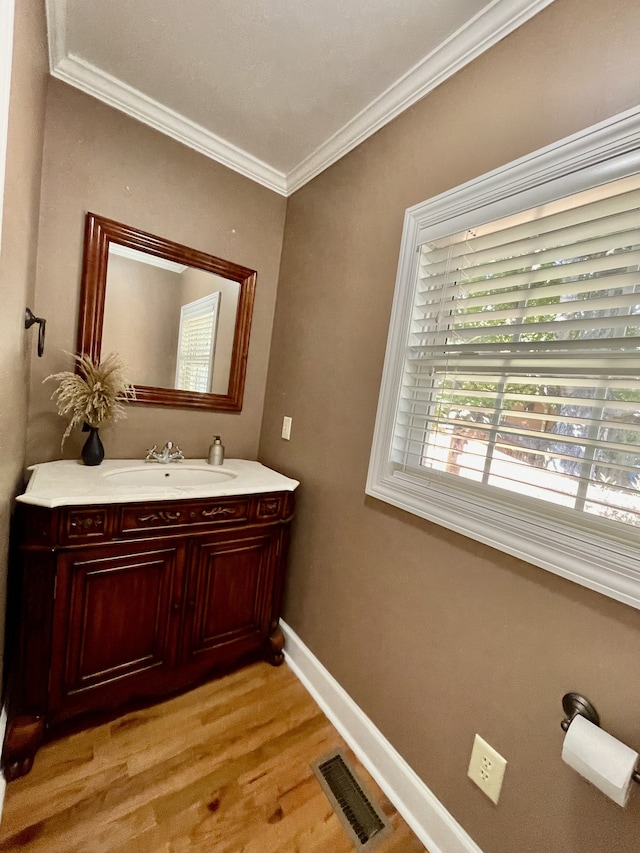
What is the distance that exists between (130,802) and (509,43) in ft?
8.30

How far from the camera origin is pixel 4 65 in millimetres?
664

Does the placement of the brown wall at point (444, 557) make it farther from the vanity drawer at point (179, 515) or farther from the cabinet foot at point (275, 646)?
the vanity drawer at point (179, 515)

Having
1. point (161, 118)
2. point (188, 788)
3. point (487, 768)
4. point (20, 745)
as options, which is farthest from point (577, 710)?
point (161, 118)

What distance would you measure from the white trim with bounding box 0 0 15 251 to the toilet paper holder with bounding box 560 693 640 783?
1.65m

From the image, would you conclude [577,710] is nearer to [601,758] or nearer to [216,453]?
[601,758]

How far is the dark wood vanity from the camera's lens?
1.11 meters

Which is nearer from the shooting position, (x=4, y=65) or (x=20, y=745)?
(x=4, y=65)

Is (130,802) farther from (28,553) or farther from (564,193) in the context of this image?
(564,193)

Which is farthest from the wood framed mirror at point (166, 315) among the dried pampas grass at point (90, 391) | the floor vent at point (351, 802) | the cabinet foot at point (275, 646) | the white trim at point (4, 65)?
the floor vent at point (351, 802)

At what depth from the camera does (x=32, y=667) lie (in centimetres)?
112

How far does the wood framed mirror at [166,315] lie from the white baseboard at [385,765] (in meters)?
1.36

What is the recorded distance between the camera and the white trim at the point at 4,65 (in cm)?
65

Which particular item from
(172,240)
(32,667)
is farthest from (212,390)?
(32,667)

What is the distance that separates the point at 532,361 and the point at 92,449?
1625mm
